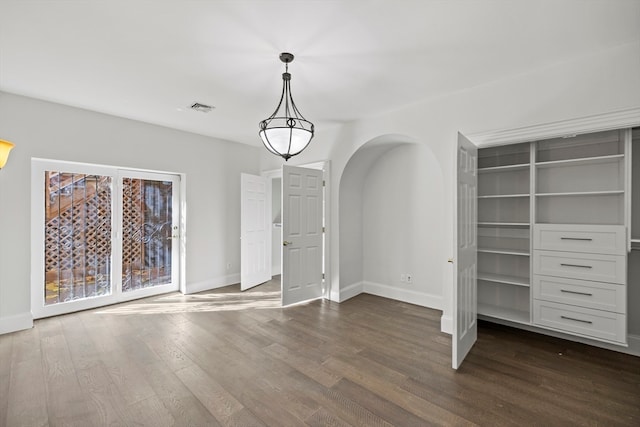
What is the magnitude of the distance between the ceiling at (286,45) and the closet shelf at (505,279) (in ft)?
6.97

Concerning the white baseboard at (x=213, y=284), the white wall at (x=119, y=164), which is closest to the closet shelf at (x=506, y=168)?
the white wall at (x=119, y=164)

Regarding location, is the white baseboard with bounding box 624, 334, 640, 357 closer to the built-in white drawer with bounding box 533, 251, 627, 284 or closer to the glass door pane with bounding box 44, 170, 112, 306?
the built-in white drawer with bounding box 533, 251, 627, 284

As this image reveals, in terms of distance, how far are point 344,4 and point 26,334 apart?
4536 millimetres

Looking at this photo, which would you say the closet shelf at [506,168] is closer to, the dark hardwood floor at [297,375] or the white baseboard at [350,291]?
the dark hardwood floor at [297,375]

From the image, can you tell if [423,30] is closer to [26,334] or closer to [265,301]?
[265,301]

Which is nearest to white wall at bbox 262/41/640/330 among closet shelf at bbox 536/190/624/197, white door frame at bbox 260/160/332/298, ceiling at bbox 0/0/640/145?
ceiling at bbox 0/0/640/145

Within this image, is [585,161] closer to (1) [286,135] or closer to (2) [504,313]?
(2) [504,313]

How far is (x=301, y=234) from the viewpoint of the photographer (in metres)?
4.44

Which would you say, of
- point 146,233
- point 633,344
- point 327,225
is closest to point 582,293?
point 633,344

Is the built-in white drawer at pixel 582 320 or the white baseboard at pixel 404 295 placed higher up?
the built-in white drawer at pixel 582 320

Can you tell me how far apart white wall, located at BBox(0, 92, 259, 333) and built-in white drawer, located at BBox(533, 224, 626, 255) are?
4.64 metres

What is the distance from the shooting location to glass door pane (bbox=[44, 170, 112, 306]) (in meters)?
3.85

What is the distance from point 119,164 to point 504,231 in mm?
5108

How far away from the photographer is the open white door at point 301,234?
423 centimetres
